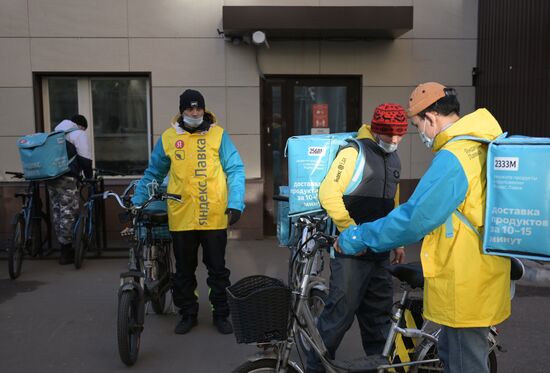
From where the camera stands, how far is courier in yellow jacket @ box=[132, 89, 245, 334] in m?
4.59

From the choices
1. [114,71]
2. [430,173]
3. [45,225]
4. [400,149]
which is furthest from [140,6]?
[430,173]

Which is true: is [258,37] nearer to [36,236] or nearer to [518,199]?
[36,236]

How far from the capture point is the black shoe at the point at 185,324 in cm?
477

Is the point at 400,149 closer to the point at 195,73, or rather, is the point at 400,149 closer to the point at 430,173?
the point at 195,73

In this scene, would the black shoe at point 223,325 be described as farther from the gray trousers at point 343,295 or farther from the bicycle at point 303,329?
the bicycle at point 303,329

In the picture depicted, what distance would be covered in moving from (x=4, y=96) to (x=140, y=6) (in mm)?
2382

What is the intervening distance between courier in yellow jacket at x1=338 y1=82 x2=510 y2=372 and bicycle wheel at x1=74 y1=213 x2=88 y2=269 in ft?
16.4

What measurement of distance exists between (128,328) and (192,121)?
5.72 ft

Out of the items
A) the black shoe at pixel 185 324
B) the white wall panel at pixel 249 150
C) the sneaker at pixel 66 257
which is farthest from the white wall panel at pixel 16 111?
the black shoe at pixel 185 324

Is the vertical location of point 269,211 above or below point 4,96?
below

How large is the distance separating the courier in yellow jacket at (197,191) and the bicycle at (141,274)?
0.16 meters

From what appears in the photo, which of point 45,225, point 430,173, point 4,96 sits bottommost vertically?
point 45,225

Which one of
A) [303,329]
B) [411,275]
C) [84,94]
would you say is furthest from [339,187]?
[84,94]

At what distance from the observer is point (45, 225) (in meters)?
7.85
